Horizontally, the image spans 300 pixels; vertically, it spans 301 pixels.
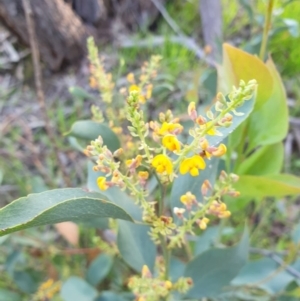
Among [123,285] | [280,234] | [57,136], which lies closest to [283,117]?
[123,285]

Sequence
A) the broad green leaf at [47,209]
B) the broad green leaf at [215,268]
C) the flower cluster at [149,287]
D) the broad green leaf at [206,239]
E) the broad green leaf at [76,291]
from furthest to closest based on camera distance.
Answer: the broad green leaf at [206,239]
the broad green leaf at [76,291]
the broad green leaf at [215,268]
the flower cluster at [149,287]
the broad green leaf at [47,209]

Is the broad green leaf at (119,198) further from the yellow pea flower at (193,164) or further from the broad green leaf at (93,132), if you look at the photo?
the yellow pea flower at (193,164)

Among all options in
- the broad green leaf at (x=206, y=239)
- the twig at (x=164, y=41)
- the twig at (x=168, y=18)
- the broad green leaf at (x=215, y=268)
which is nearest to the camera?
the broad green leaf at (x=215, y=268)

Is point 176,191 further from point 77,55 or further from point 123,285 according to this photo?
point 77,55

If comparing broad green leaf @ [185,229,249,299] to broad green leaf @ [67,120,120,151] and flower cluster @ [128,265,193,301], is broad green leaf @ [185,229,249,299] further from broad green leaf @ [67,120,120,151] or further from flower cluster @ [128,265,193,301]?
broad green leaf @ [67,120,120,151]

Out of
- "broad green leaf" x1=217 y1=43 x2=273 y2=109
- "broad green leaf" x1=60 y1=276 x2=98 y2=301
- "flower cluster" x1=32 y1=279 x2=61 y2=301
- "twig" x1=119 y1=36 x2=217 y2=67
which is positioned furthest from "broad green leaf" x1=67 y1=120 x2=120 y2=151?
"twig" x1=119 y1=36 x2=217 y2=67

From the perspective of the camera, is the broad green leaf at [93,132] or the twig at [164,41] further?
the twig at [164,41]

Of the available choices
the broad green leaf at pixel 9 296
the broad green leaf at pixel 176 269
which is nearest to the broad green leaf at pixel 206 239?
the broad green leaf at pixel 176 269
